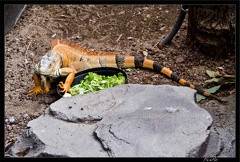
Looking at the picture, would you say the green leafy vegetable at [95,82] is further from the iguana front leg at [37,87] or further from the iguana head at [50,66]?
the iguana front leg at [37,87]

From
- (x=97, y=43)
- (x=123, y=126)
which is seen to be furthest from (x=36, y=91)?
(x=123, y=126)

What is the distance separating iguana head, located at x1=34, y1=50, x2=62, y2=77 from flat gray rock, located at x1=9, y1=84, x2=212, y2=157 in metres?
0.78

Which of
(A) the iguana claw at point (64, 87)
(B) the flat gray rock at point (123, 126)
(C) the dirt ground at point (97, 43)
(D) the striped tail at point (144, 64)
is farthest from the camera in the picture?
(D) the striped tail at point (144, 64)

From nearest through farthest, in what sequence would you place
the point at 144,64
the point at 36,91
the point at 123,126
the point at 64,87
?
the point at 123,126, the point at 64,87, the point at 36,91, the point at 144,64

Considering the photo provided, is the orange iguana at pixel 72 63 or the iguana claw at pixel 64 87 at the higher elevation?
the orange iguana at pixel 72 63

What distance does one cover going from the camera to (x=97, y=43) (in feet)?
20.8

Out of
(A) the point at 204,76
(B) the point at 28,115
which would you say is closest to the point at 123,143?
(B) the point at 28,115

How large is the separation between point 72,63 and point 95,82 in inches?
24.6

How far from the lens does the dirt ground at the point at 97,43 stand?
206 inches

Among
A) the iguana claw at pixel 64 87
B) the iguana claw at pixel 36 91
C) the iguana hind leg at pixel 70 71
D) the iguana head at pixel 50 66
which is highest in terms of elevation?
the iguana head at pixel 50 66

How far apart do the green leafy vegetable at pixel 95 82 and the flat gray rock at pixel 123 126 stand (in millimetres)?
524

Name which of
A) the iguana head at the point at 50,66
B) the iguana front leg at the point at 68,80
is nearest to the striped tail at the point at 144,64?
the iguana front leg at the point at 68,80

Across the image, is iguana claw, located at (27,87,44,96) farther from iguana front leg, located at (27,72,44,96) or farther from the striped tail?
the striped tail

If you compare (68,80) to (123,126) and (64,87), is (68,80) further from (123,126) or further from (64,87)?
(123,126)
